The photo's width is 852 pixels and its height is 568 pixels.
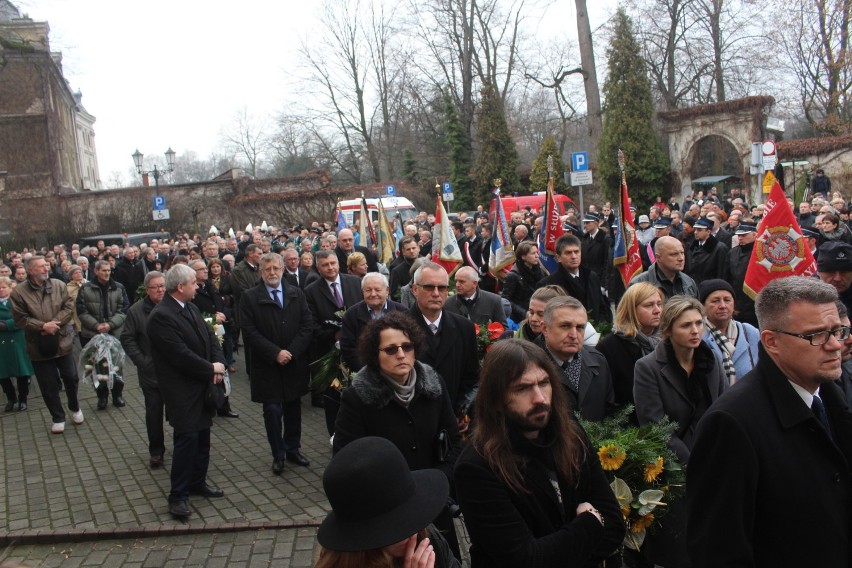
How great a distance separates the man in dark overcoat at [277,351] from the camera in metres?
7.16

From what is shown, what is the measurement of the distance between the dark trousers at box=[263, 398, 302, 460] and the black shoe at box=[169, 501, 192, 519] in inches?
45.2

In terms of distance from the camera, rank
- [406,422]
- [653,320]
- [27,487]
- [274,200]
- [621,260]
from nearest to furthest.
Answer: [406,422] < [653,320] < [27,487] < [621,260] < [274,200]

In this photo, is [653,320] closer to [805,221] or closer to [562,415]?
[562,415]

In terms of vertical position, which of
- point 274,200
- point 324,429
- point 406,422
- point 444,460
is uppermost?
point 274,200

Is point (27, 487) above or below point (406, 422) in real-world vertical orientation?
below

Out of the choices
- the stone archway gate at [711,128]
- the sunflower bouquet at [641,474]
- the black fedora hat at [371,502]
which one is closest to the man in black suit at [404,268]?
the sunflower bouquet at [641,474]

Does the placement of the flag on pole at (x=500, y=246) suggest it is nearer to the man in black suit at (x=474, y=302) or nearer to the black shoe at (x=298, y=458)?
the man in black suit at (x=474, y=302)

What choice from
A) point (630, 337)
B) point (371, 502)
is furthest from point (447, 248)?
point (371, 502)

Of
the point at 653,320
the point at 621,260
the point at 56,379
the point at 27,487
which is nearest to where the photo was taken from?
the point at 653,320

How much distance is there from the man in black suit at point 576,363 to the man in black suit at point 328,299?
3.79 metres

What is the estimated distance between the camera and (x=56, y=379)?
29.6 feet

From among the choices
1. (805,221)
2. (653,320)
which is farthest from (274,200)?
(653,320)

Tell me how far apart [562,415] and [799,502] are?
914 millimetres

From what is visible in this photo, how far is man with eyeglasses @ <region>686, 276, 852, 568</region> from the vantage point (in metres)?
2.56
